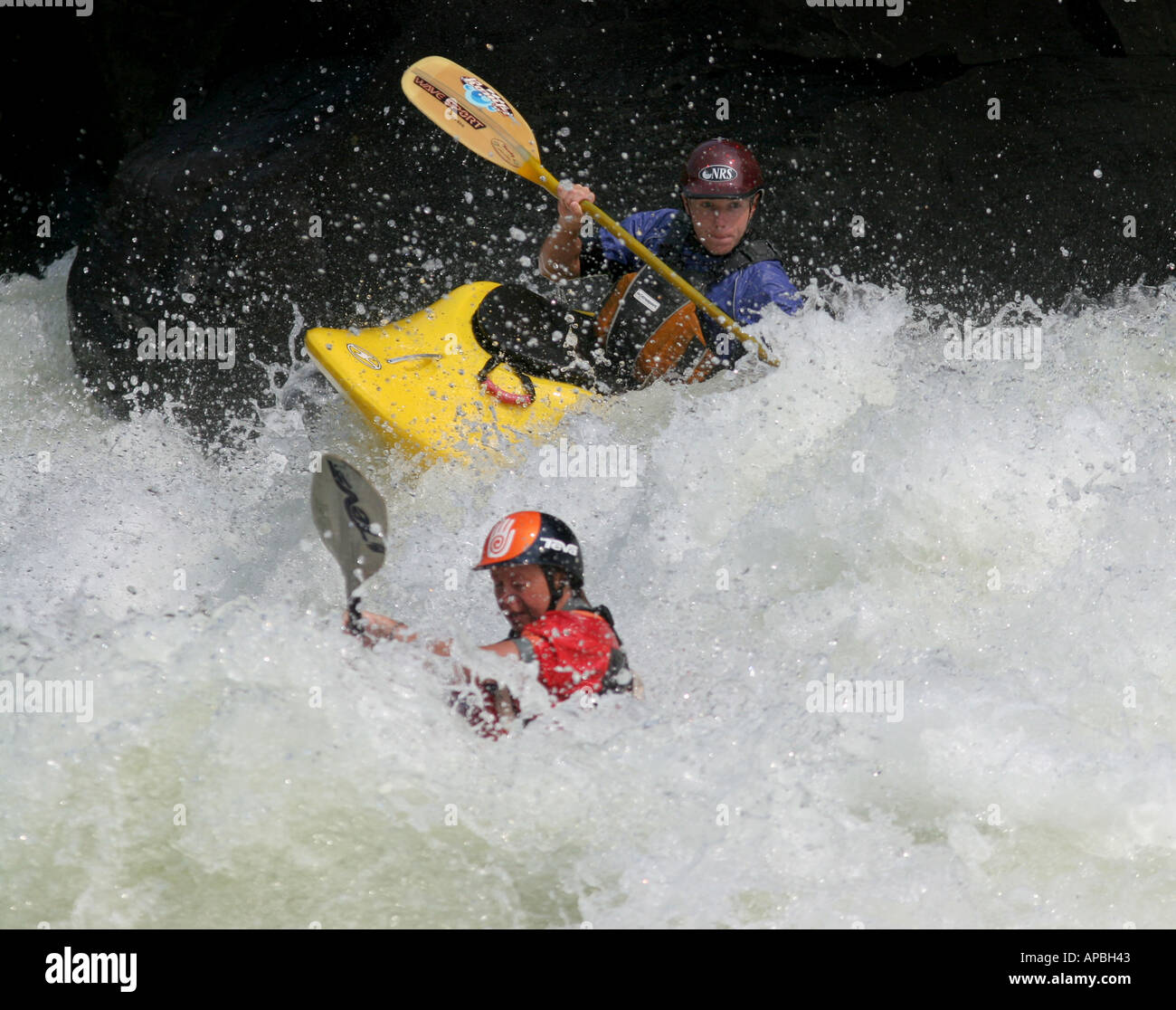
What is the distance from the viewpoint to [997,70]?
5508 mm

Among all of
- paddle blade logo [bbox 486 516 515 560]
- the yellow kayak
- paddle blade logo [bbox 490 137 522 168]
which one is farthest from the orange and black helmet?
paddle blade logo [bbox 490 137 522 168]

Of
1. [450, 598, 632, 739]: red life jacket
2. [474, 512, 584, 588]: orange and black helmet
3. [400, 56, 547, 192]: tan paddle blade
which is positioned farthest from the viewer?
[400, 56, 547, 192]: tan paddle blade

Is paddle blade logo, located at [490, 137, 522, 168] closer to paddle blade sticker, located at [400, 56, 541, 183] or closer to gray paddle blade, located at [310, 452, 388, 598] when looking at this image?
paddle blade sticker, located at [400, 56, 541, 183]

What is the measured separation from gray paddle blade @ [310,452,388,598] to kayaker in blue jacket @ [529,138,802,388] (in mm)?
1324

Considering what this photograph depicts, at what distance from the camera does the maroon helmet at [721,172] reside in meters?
3.92

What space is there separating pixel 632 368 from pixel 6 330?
329 cm

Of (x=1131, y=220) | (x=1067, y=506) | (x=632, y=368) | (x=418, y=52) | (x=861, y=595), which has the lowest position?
(x=861, y=595)

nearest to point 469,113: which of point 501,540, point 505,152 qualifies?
point 505,152

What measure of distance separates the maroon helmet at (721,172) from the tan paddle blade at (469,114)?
0.49 m

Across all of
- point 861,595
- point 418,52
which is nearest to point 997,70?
point 418,52

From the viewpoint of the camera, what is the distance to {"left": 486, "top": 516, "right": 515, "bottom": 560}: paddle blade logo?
9.36ft

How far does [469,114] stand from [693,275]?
0.92 metres

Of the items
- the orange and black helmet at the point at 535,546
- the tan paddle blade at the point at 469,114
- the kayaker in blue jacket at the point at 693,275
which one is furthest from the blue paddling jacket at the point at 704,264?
the orange and black helmet at the point at 535,546
